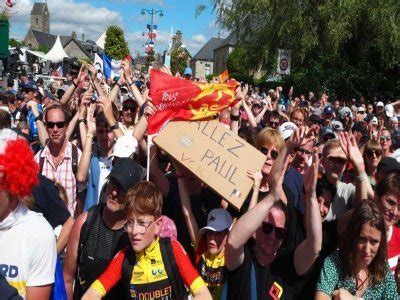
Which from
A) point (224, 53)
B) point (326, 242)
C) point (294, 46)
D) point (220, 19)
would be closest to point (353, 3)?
point (294, 46)

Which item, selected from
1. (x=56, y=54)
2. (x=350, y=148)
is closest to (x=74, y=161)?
(x=350, y=148)

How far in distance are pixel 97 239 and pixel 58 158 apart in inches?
70.4

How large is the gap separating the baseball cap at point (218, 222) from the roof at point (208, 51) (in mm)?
112869

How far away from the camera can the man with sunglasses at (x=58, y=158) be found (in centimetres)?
443

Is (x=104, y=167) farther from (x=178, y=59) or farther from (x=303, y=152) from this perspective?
(x=178, y=59)

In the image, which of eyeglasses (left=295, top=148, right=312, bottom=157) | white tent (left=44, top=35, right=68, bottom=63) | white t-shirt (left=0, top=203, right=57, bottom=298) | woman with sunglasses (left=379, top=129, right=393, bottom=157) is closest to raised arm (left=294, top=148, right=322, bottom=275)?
white t-shirt (left=0, top=203, right=57, bottom=298)

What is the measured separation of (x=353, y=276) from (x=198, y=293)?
2.98ft

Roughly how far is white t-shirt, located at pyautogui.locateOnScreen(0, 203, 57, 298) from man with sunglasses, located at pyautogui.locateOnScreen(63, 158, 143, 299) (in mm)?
563

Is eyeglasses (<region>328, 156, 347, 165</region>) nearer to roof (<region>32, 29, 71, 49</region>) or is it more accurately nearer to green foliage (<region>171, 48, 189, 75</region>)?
green foliage (<region>171, 48, 189, 75</region>)

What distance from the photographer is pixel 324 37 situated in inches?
866

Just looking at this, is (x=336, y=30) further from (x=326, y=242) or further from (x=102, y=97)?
(x=326, y=242)

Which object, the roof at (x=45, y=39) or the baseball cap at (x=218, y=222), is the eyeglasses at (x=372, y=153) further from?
the roof at (x=45, y=39)

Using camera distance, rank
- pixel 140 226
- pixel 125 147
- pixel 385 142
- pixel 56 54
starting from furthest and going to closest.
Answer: pixel 56 54 < pixel 385 142 < pixel 125 147 < pixel 140 226

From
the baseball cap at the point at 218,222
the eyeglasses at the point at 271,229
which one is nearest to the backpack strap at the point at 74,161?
the baseball cap at the point at 218,222
